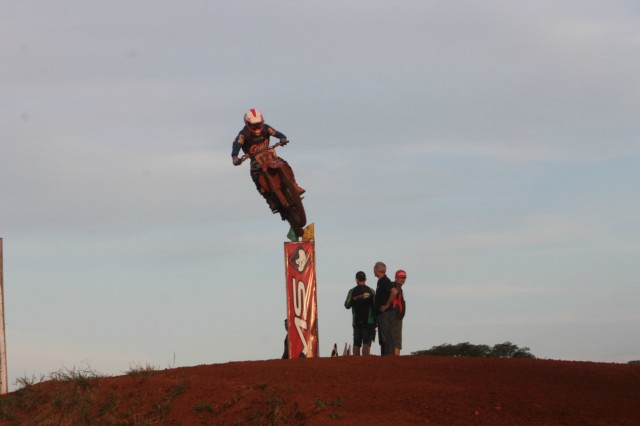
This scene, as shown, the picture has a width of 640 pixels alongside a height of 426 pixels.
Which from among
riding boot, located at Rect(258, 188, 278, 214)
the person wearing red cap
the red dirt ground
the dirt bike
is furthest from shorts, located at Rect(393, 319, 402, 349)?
riding boot, located at Rect(258, 188, 278, 214)

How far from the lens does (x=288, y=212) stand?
2180cm

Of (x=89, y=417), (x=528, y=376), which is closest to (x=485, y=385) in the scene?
(x=528, y=376)

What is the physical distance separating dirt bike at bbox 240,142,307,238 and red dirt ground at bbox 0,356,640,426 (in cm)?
370

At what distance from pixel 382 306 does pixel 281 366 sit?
3011 millimetres

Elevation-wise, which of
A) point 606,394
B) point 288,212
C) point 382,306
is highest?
point 288,212

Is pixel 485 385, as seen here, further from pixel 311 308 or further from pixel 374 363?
pixel 311 308

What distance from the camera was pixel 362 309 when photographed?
20812 mm

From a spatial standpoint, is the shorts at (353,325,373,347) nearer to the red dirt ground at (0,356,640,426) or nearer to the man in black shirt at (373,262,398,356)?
the man in black shirt at (373,262,398,356)

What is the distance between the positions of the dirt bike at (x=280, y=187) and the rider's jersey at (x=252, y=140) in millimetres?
121

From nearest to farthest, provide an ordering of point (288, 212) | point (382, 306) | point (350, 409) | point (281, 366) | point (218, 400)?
point (350, 409)
point (218, 400)
point (281, 366)
point (382, 306)
point (288, 212)

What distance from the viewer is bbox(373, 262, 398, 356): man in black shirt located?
20.5 meters

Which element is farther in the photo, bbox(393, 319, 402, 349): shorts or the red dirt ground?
bbox(393, 319, 402, 349): shorts

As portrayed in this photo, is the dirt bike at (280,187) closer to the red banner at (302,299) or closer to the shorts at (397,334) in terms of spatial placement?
the red banner at (302,299)

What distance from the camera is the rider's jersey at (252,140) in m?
21.4
